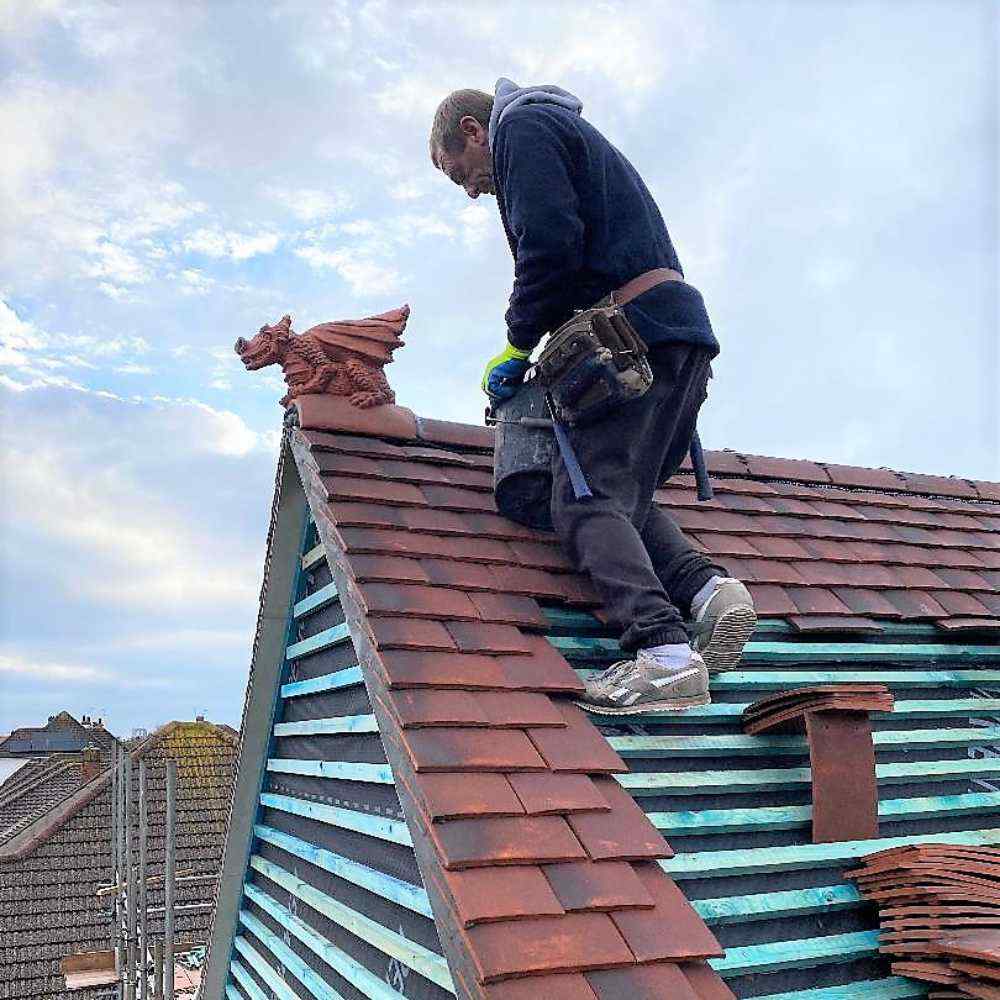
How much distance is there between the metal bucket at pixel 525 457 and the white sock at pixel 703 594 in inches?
26.1

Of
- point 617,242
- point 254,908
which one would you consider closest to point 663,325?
point 617,242

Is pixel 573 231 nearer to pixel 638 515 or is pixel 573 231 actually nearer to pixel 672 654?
pixel 638 515

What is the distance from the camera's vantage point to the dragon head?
3.87m

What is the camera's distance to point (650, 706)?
2.95 metres

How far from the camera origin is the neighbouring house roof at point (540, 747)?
2234mm

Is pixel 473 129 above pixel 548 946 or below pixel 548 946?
above

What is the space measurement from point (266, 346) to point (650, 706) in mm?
2142

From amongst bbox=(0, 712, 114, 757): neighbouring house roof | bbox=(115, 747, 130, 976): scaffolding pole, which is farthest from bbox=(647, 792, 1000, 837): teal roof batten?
bbox=(0, 712, 114, 757): neighbouring house roof

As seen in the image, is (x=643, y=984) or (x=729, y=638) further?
(x=729, y=638)

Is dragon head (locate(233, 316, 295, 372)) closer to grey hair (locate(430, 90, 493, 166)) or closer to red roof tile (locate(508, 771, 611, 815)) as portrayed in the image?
grey hair (locate(430, 90, 493, 166))

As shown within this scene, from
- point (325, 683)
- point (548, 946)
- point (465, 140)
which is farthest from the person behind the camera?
point (325, 683)

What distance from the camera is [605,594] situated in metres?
3.14

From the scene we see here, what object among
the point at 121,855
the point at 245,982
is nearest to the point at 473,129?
the point at 245,982

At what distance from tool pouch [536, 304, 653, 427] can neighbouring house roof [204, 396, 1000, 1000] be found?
2.17 ft
